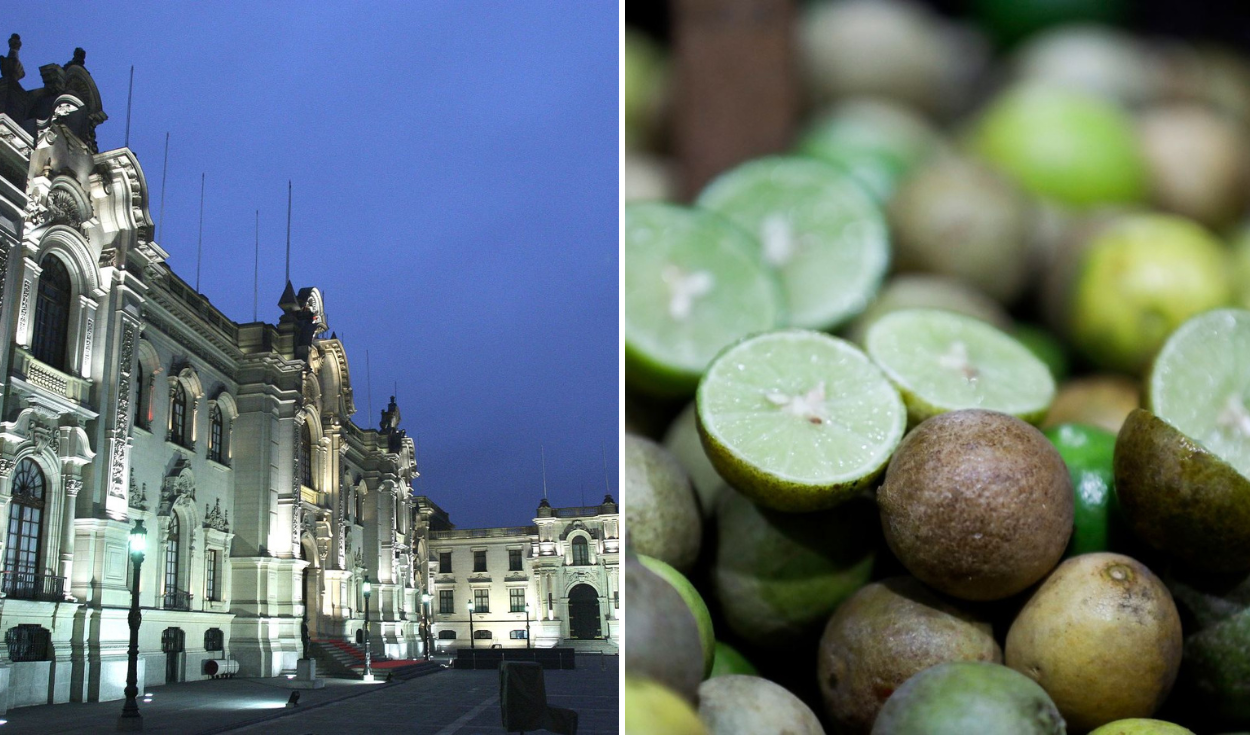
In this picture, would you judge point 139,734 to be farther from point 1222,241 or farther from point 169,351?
point 1222,241

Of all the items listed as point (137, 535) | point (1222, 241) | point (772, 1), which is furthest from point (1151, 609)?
point (137, 535)

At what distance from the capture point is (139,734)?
9.65 metres

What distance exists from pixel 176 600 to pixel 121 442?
3.35 meters

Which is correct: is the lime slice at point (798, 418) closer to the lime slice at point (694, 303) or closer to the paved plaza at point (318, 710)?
the lime slice at point (694, 303)

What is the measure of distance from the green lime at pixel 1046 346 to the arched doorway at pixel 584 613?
1296 inches

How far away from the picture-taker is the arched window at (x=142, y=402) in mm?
13858

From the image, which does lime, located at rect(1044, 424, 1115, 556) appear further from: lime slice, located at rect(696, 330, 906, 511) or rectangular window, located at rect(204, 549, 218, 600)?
rectangular window, located at rect(204, 549, 218, 600)

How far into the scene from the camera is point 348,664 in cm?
1980

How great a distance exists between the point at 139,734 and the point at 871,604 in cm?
1088

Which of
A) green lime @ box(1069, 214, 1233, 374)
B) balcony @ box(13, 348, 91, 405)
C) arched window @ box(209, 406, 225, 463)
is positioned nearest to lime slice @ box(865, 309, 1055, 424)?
green lime @ box(1069, 214, 1233, 374)

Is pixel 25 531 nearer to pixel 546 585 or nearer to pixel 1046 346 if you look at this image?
pixel 1046 346

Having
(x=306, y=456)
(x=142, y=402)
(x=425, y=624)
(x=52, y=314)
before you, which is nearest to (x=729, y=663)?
(x=52, y=314)

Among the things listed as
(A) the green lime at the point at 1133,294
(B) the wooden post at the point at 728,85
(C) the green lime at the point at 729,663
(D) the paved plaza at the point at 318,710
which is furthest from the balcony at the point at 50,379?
(A) the green lime at the point at 1133,294

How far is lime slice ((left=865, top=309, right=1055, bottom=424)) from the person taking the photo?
914 mm
